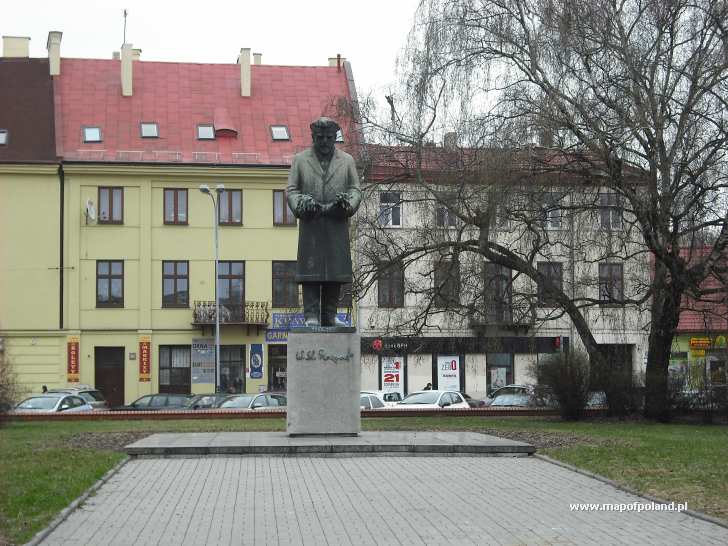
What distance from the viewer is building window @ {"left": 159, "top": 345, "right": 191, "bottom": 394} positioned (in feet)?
157

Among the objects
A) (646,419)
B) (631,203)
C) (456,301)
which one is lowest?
(646,419)

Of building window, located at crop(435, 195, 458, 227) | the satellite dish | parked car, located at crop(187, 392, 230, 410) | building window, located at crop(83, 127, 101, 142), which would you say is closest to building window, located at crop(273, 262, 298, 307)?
the satellite dish

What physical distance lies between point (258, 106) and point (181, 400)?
64.2ft

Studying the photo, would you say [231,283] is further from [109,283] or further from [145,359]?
[109,283]

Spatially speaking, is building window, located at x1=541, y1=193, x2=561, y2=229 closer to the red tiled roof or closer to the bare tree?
the bare tree

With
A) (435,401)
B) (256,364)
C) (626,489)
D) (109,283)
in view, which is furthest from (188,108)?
(626,489)

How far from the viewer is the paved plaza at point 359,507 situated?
9594mm

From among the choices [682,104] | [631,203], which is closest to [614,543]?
[631,203]

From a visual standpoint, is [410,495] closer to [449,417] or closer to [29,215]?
[449,417]

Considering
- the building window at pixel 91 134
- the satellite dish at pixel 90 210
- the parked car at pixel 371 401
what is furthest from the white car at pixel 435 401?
the building window at pixel 91 134

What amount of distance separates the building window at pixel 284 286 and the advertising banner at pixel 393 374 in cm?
487

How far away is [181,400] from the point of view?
36.5 metres

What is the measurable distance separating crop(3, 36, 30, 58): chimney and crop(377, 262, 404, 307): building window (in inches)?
1103

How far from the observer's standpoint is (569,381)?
27516 mm
